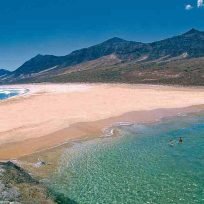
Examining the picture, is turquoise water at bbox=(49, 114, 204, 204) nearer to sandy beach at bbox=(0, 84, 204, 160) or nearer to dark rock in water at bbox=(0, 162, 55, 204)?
dark rock in water at bbox=(0, 162, 55, 204)

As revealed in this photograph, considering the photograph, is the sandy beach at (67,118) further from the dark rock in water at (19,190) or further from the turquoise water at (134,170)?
the dark rock in water at (19,190)

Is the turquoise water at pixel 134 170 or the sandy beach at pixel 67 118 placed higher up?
the sandy beach at pixel 67 118

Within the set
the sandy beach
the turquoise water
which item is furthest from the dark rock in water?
the sandy beach

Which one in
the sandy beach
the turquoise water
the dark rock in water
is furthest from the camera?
the sandy beach

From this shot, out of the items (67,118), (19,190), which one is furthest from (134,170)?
(67,118)

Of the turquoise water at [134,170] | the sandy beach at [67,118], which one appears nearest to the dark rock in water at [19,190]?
the turquoise water at [134,170]

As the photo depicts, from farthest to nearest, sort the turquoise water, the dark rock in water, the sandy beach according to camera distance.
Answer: the sandy beach
the turquoise water
the dark rock in water

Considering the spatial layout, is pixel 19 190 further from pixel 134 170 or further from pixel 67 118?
pixel 67 118

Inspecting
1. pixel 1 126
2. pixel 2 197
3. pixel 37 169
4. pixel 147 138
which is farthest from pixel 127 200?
pixel 1 126

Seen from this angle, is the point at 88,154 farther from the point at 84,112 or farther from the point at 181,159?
the point at 84,112
